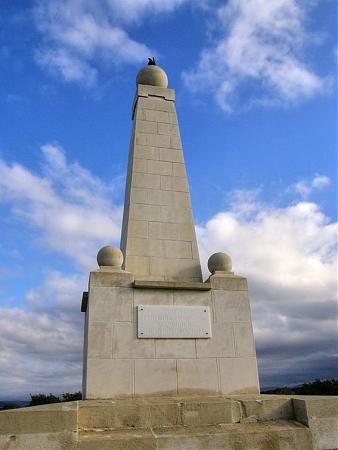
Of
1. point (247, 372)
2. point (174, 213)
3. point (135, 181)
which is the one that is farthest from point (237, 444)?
point (135, 181)

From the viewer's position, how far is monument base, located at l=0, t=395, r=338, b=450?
16.8ft

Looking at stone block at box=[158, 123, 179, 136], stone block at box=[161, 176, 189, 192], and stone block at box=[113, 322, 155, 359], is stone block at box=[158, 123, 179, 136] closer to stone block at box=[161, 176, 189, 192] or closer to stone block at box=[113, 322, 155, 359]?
stone block at box=[161, 176, 189, 192]

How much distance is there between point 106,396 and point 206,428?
184cm

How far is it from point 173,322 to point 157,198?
2898 mm

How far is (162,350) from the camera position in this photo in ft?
23.6

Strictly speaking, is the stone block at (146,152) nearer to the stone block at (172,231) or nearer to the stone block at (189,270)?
the stone block at (172,231)

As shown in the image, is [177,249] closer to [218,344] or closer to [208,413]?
[218,344]

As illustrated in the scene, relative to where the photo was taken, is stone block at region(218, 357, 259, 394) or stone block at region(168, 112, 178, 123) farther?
stone block at region(168, 112, 178, 123)

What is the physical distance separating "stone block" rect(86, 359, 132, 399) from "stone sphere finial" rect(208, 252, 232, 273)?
2.57 meters

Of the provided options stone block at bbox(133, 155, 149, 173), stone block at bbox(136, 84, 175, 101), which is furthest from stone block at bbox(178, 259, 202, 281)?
stone block at bbox(136, 84, 175, 101)

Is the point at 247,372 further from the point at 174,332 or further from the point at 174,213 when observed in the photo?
the point at 174,213

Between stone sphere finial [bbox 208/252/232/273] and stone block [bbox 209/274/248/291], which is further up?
stone sphere finial [bbox 208/252/232/273]

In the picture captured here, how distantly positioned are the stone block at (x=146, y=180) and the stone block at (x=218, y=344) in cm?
339

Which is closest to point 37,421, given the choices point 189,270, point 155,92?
point 189,270
